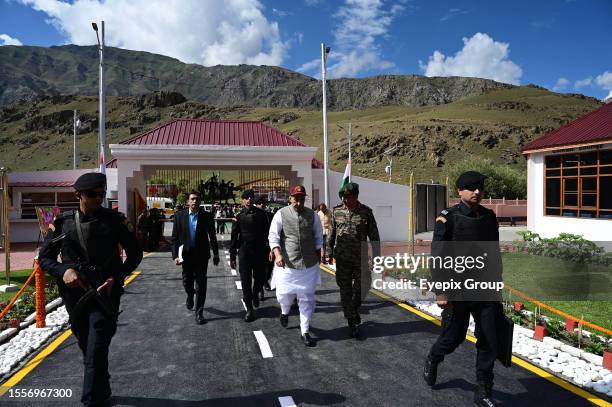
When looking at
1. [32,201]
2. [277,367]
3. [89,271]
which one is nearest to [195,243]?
[277,367]

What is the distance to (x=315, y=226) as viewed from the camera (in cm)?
611

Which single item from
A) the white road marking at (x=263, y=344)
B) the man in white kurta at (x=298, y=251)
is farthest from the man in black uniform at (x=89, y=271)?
the man in white kurta at (x=298, y=251)

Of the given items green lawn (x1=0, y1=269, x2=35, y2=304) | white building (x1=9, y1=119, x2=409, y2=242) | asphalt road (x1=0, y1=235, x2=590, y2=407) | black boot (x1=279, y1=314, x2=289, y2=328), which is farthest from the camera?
white building (x1=9, y1=119, x2=409, y2=242)

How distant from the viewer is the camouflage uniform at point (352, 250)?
5.85 meters

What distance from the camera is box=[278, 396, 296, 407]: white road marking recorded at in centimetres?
403

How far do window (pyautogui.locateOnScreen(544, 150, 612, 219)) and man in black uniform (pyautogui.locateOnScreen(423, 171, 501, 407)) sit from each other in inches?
525

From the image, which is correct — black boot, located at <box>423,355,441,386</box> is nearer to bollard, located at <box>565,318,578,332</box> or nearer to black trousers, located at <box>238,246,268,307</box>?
bollard, located at <box>565,318,578,332</box>

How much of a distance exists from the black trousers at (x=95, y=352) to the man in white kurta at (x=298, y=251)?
8.11 ft

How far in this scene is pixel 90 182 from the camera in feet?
12.6

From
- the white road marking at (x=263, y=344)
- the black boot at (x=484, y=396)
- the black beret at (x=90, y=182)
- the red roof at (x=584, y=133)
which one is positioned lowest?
the white road marking at (x=263, y=344)

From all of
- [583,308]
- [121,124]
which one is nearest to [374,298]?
[583,308]

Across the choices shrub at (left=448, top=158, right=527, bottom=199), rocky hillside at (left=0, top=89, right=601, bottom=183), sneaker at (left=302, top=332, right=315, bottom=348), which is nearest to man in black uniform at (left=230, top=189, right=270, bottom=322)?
sneaker at (left=302, top=332, right=315, bottom=348)

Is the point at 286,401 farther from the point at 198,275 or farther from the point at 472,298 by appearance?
the point at 198,275

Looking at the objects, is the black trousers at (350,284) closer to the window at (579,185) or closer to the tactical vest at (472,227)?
the tactical vest at (472,227)
